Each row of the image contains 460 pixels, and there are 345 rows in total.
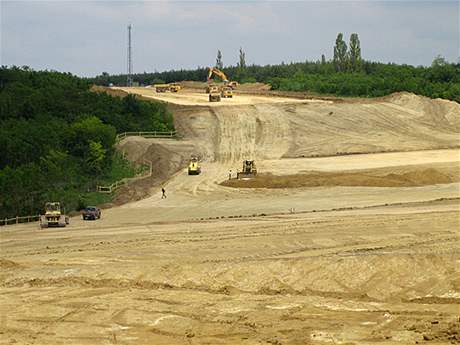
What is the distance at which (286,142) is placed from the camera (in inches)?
2862

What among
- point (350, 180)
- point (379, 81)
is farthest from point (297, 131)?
point (379, 81)

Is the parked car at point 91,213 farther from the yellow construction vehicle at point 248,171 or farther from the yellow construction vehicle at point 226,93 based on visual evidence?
the yellow construction vehicle at point 226,93

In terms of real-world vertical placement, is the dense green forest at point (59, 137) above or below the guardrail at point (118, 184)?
above

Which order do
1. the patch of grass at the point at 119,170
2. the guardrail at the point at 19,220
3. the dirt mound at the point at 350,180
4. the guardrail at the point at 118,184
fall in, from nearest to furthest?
the guardrail at the point at 19,220
the guardrail at the point at 118,184
the dirt mound at the point at 350,180
the patch of grass at the point at 119,170

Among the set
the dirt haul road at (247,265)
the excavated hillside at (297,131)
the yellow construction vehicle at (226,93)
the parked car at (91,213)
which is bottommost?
the parked car at (91,213)

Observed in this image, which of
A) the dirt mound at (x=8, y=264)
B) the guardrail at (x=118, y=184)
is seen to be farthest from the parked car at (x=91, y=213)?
the dirt mound at (x=8, y=264)

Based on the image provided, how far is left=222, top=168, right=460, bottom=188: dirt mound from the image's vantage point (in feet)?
182

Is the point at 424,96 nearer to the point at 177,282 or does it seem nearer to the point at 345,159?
the point at 345,159

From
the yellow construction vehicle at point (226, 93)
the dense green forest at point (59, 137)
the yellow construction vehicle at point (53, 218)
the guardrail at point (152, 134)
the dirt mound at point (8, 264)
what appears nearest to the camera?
the dirt mound at point (8, 264)

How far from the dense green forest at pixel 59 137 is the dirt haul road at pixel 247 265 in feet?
11.5

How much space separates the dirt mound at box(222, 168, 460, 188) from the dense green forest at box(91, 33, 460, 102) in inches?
1574

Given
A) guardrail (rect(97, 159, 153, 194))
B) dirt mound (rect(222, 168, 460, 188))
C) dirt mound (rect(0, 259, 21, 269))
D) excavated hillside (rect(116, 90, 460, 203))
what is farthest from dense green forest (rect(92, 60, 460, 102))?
dirt mound (rect(0, 259, 21, 269))

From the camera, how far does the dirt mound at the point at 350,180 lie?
182 ft

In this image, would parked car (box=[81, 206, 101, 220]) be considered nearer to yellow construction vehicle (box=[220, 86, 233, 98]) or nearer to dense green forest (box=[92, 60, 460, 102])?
yellow construction vehicle (box=[220, 86, 233, 98])
